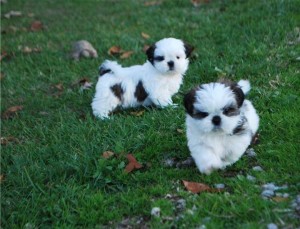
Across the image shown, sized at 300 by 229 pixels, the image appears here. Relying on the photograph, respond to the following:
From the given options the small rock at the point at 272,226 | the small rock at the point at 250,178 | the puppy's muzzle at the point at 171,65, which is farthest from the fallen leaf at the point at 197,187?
the puppy's muzzle at the point at 171,65

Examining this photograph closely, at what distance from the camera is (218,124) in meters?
4.26

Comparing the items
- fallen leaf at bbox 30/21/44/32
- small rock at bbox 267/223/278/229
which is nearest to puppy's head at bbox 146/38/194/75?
small rock at bbox 267/223/278/229

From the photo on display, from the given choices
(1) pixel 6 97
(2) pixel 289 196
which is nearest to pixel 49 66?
(1) pixel 6 97

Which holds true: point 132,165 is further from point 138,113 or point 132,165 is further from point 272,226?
point 272,226

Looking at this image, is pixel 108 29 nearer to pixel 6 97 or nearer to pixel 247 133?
pixel 6 97

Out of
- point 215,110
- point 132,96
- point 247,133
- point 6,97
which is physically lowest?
point 6,97

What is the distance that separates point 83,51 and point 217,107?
5.05 metres

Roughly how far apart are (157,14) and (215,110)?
6.56 metres

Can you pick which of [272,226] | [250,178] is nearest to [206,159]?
[250,178]

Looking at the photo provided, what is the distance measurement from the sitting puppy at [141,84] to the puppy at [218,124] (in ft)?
5.93

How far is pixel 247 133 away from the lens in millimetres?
4531

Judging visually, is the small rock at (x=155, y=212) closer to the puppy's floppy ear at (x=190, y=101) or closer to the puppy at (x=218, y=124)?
the puppy at (x=218, y=124)

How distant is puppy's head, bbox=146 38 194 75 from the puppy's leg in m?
1.99

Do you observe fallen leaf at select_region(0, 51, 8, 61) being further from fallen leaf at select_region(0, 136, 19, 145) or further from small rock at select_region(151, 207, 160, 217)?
small rock at select_region(151, 207, 160, 217)
